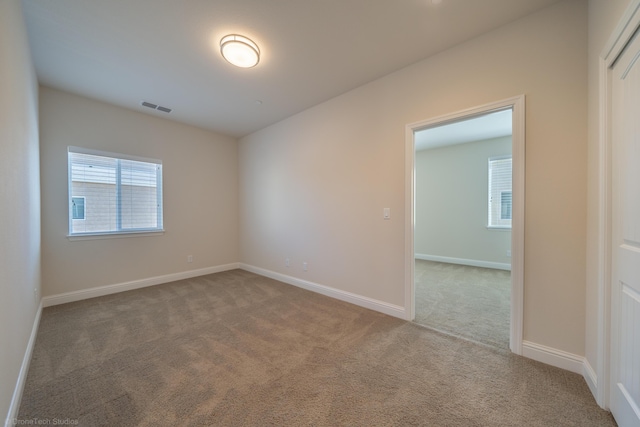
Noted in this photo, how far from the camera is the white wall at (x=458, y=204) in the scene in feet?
16.2

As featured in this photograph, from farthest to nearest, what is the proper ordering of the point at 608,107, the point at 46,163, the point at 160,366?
the point at 46,163 → the point at 160,366 → the point at 608,107

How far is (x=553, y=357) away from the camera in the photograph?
5.92 ft

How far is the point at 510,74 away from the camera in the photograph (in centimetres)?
197

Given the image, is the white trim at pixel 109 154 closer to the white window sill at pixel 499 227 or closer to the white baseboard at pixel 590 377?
the white baseboard at pixel 590 377

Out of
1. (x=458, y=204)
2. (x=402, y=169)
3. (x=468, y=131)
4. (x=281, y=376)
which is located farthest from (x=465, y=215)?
(x=281, y=376)

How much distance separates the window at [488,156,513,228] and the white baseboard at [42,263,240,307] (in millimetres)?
5719

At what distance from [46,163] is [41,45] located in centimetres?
150

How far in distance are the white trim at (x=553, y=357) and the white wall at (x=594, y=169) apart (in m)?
0.10

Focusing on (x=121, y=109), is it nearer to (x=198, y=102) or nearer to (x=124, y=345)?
(x=198, y=102)

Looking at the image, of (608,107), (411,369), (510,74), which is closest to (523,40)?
(510,74)

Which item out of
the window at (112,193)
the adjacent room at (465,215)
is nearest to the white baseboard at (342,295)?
the adjacent room at (465,215)

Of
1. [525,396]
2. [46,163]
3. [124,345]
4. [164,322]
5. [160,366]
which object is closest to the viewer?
[525,396]

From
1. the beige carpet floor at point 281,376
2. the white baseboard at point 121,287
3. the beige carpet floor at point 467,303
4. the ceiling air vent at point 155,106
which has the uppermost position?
the ceiling air vent at point 155,106

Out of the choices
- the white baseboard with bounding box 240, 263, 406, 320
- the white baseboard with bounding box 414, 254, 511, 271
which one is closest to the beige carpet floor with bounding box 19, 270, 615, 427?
the white baseboard with bounding box 240, 263, 406, 320
